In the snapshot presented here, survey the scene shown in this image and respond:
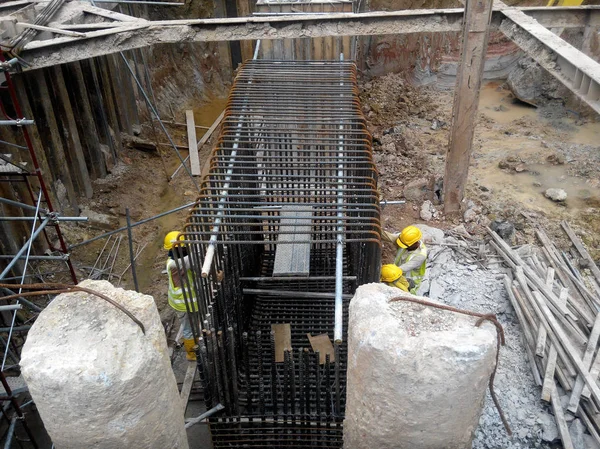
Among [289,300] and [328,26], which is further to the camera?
[328,26]

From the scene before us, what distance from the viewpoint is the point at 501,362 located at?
21.3 feet

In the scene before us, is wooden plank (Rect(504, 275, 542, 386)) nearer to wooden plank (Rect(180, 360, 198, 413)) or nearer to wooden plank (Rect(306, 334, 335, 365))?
wooden plank (Rect(306, 334, 335, 365))

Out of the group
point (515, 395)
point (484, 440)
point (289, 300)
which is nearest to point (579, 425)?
point (515, 395)

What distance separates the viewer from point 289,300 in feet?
22.8

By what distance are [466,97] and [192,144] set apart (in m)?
6.84

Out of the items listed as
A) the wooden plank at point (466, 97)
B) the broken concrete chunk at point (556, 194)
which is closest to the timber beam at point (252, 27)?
the wooden plank at point (466, 97)

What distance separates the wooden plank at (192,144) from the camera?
1212cm

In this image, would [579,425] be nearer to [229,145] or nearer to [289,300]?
[289,300]

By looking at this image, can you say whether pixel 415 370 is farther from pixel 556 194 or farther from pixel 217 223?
pixel 556 194

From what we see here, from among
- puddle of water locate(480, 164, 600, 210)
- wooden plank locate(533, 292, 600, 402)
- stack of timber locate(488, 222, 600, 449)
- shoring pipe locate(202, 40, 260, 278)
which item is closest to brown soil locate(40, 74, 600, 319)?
puddle of water locate(480, 164, 600, 210)

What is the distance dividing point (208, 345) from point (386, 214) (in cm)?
576

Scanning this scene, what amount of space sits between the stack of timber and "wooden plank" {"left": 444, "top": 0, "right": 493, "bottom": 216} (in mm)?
1279

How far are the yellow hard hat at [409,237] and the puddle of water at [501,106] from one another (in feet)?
24.2

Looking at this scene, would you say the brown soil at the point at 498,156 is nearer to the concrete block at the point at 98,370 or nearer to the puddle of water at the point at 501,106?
the puddle of water at the point at 501,106
